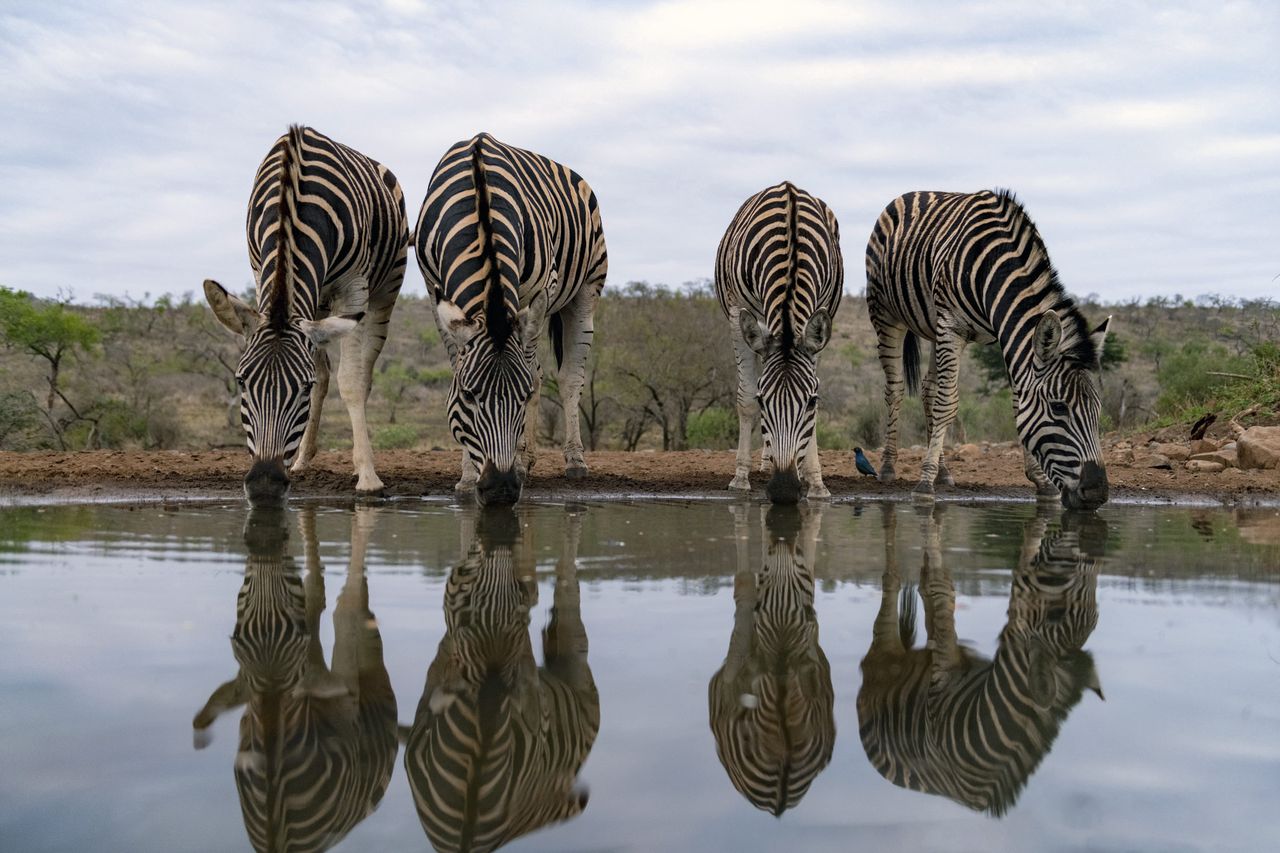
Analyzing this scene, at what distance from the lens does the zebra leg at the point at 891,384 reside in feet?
38.4

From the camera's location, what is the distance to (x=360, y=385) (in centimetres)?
946

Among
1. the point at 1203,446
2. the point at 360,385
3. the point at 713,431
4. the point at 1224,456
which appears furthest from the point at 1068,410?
the point at 713,431

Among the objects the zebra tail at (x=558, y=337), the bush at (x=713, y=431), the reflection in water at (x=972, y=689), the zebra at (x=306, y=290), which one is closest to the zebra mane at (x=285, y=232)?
the zebra at (x=306, y=290)

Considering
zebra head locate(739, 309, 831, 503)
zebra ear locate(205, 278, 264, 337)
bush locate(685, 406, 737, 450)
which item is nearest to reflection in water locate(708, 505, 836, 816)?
zebra head locate(739, 309, 831, 503)

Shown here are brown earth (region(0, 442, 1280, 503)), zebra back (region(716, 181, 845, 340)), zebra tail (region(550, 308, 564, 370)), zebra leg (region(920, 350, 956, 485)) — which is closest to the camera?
zebra back (region(716, 181, 845, 340))

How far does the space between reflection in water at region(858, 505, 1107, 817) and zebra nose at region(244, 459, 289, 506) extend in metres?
4.20

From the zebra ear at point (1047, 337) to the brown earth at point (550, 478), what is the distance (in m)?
1.87

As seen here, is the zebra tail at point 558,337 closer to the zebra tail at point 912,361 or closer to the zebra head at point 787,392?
the zebra head at point 787,392

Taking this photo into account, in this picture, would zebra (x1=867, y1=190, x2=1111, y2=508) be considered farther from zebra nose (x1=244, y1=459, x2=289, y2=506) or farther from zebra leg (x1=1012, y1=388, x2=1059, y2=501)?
zebra nose (x1=244, y1=459, x2=289, y2=506)

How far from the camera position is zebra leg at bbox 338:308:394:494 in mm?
9156

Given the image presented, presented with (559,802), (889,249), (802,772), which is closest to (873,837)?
(802,772)

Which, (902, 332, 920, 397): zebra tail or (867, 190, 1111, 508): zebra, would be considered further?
(902, 332, 920, 397): zebra tail

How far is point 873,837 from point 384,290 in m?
8.90

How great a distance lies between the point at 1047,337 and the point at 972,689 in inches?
234
